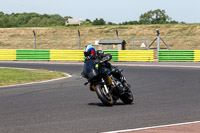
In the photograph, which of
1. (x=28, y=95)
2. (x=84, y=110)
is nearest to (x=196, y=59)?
(x=28, y=95)

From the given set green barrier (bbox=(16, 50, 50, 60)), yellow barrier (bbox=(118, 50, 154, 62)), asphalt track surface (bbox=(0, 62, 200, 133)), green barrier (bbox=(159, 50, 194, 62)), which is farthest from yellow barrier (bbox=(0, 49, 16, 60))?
asphalt track surface (bbox=(0, 62, 200, 133))

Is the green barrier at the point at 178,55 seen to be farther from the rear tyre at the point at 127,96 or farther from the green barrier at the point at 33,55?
the rear tyre at the point at 127,96

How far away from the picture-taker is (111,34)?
62.8m

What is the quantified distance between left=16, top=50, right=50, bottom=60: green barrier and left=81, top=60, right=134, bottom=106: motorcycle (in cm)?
2462

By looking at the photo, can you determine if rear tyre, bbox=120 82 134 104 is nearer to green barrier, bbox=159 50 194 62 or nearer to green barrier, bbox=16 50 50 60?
green barrier, bbox=159 50 194 62

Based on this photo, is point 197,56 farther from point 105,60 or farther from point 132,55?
point 105,60

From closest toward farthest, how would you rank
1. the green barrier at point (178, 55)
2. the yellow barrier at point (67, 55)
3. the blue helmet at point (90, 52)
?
1. the blue helmet at point (90, 52)
2. the green barrier at point (178, 55)
3. the yellow barrier at point (67, 55)

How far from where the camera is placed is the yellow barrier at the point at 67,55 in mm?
33781

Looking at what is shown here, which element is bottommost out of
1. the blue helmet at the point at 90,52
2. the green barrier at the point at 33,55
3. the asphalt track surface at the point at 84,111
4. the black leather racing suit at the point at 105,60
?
the green barrier at the point at 33,55

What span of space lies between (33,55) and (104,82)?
83.9 ft

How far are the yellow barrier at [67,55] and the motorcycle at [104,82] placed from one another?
23.6 meters

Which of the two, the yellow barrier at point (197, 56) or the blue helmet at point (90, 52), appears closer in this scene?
the blue helmet at point (90, 52)

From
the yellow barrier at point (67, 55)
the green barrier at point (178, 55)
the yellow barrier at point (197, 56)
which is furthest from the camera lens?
the yellow barrier at point (67, 55)

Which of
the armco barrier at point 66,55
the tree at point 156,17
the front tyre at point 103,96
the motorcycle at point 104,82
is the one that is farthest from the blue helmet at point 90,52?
the tree at point 156,17
